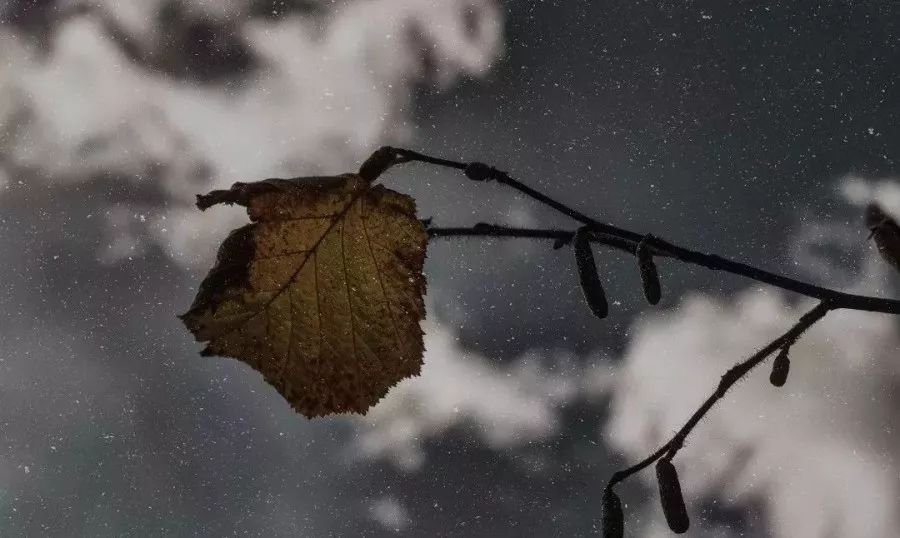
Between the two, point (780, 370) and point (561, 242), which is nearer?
point (561, 242)

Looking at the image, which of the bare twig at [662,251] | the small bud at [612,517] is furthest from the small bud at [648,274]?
the small bud at [612,517]

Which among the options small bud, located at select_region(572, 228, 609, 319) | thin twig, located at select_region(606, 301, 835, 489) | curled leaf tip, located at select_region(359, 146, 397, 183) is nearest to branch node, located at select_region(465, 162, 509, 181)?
curled leaf tip, located at select_region(359, 146, 397, 183)

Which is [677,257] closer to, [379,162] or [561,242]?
[561,242]

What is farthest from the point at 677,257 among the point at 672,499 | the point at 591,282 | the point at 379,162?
the point at 672,499

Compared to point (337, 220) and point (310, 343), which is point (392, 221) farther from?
point (310, 343)

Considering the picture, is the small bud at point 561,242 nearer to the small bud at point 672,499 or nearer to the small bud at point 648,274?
the small bud at point 648,274
